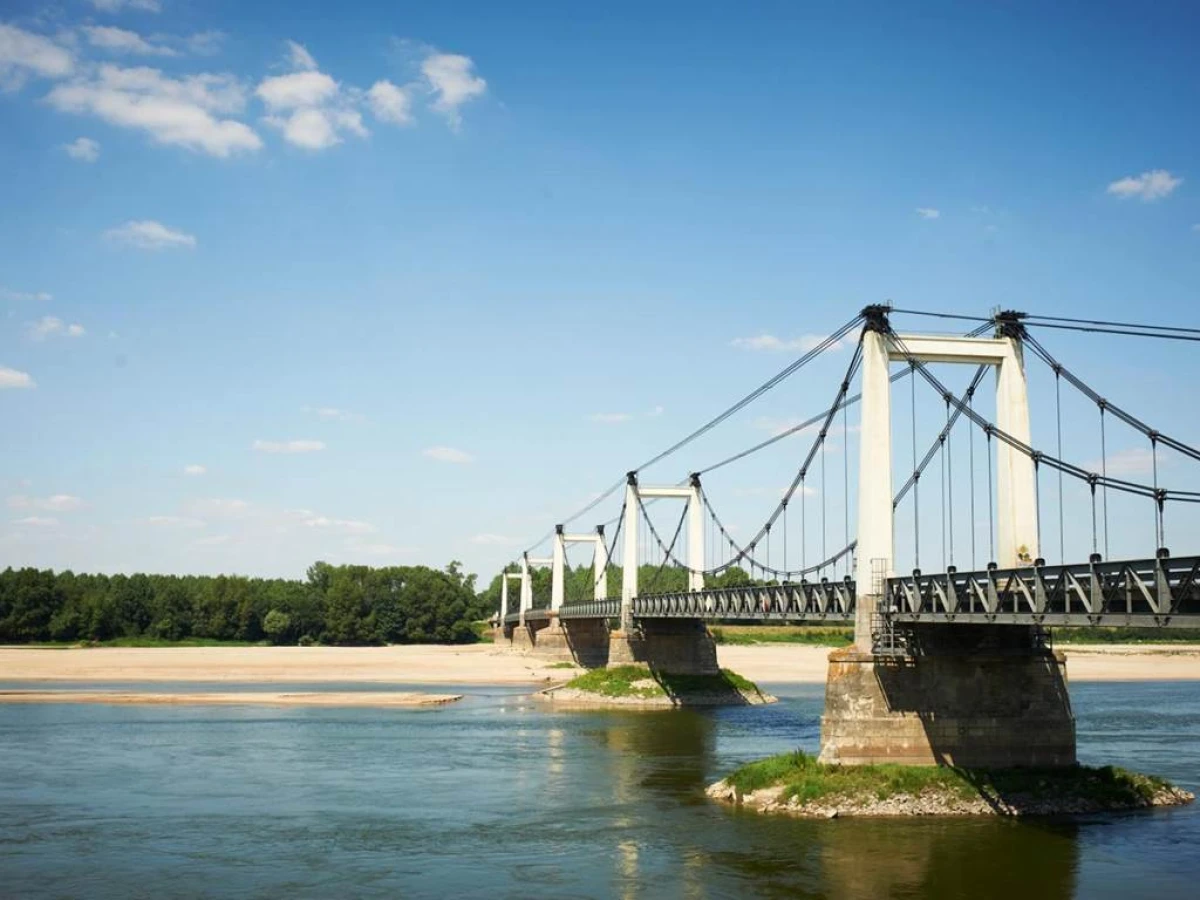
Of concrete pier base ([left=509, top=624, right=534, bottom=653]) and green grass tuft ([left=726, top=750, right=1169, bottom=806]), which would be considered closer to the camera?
green grass tuft ([left=726, top=750, right=1169, bottom=806])

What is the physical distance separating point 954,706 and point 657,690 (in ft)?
131

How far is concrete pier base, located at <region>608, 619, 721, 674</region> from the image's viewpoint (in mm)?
79062

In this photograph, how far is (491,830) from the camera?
3419 centimetres

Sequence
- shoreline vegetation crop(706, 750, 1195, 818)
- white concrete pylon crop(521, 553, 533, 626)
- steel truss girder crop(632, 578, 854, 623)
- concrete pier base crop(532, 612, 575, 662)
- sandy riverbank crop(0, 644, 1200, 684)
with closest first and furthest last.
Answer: shoreline vegetation crop(706, 750, 1195, 818) → steel truss girder crop(632, 578, 854, 623) → sandy riverbank crop(0, 644, 1200, 684) → concrete pier base crop(532, 612, 575, 662) → white concrete pylon crop(521, 553, 533, 626)

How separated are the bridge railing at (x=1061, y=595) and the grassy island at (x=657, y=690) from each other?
38713 mm

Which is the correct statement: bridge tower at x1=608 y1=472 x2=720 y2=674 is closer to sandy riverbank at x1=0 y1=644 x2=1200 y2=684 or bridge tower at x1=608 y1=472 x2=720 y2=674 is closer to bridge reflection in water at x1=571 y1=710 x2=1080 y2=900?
sandy riverbank at x1=0 y1=644 x2=1200 y2=684

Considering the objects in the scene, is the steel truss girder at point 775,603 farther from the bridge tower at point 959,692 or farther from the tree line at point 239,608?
the tree line at point 239,608

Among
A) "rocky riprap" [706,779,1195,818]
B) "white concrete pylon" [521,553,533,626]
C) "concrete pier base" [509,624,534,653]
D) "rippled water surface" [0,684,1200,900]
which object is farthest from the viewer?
"white concrete pylon" [521,553,533,626]

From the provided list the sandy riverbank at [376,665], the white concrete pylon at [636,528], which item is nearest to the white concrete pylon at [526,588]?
the sandy riverbank at [376,665]

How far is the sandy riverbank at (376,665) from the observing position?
100625 millimetres

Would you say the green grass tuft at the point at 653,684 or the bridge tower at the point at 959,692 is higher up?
the bridge tower at the point at 959,692

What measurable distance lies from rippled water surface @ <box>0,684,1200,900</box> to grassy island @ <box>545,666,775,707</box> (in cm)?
1808

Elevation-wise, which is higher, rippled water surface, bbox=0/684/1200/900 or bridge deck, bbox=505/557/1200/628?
bridge deck, bbox=505/557/1200/628

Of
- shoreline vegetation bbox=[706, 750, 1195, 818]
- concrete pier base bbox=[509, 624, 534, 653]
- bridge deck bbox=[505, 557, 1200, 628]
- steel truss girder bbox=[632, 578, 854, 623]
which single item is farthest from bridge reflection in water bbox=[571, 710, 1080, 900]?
concrete pier base bbox=[509, 624, 534, 653]
